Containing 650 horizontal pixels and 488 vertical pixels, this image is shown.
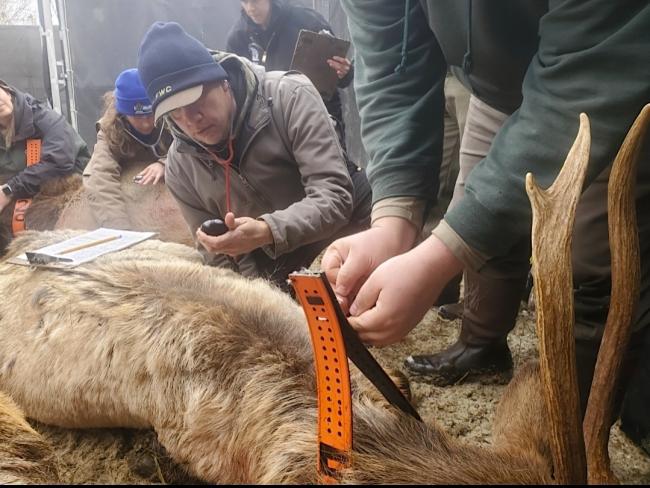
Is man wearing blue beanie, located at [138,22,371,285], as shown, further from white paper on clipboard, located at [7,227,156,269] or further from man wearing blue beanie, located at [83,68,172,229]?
man wearing blue beanie, located at [83,68,172,229]

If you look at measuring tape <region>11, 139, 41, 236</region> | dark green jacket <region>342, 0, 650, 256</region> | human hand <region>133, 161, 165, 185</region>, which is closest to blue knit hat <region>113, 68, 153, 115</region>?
human hand <region>133, 161, 165, 185</region>

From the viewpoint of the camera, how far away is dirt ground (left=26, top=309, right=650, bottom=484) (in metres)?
1.77

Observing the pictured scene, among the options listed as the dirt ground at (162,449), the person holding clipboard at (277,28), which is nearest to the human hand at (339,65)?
the person holding clipboard at (277,28)

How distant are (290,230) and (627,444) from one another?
1531 mm

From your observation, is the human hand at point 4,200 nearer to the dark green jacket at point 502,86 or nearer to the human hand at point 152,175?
the human hand at point 152,175

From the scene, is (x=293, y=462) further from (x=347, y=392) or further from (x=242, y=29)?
(x=242, y=29)

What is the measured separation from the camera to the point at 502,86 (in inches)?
61.6

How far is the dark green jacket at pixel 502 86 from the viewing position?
3.56ft

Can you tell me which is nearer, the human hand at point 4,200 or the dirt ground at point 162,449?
the dirt ground at point 162,449

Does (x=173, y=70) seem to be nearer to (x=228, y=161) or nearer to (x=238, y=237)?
(x=228, y=161)

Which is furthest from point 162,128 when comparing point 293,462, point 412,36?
point 293,462

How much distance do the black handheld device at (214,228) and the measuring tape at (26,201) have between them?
7.00 ft

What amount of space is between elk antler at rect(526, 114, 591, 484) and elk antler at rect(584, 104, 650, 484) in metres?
0.11

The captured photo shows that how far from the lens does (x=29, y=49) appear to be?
6234mm
